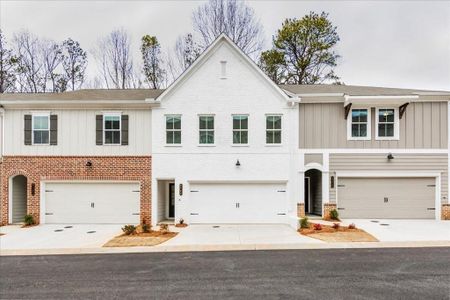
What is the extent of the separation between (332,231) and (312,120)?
18.6 ft

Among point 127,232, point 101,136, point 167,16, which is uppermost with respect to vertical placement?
point 167,16

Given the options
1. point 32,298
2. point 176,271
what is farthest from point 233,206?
point 32,298

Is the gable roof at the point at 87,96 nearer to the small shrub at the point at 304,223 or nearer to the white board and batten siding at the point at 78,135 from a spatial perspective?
the white board and batten siding at the point at 78,135

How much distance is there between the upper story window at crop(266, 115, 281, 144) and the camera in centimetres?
1434

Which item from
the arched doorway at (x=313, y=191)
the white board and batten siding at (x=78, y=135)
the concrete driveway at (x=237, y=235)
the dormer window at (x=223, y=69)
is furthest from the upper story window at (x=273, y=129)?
the white board and batten siding at (x=78, y=135)

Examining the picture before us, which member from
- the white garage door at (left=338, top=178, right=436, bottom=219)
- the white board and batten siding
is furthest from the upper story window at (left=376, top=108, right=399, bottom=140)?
the white board and batten siding

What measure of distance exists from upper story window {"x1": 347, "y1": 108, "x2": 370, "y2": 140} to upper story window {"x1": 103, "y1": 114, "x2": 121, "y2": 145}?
11.5m

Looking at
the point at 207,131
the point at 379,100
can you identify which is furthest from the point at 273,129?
the point at 379,100

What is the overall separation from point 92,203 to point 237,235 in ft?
25.1

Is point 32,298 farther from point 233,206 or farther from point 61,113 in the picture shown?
point 61,113

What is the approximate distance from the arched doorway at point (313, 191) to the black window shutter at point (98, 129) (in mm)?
11045

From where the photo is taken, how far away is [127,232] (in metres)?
11.8

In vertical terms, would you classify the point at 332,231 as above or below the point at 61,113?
below

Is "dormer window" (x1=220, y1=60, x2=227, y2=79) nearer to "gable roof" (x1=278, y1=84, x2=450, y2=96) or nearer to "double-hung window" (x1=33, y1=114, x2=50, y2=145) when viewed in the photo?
"gable roof" (x1=278, y1=84, x2=450, y2=96)
